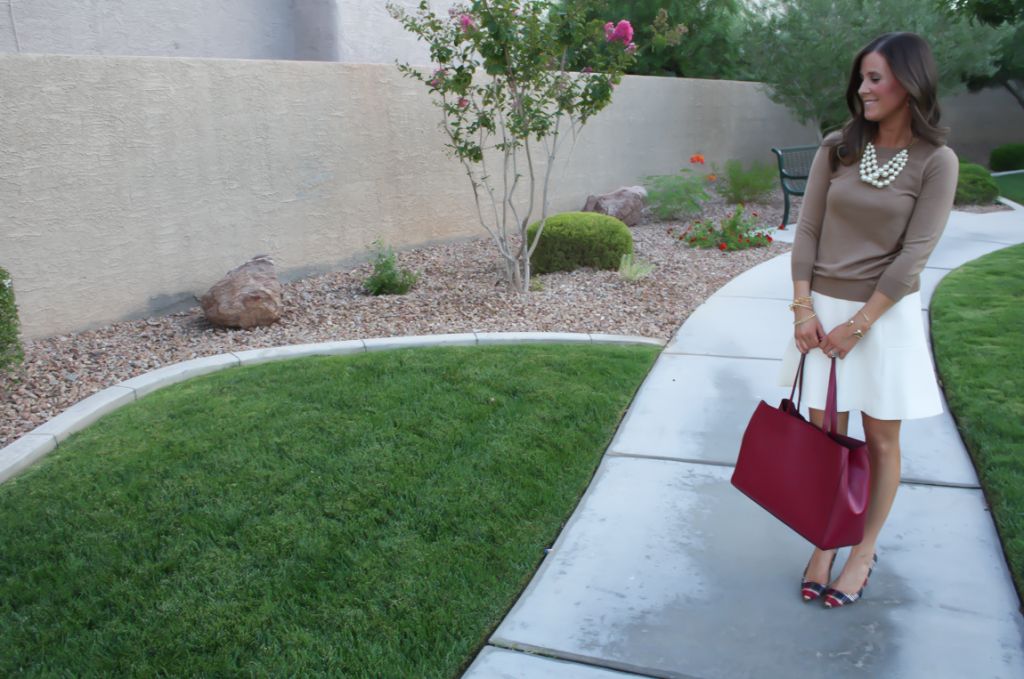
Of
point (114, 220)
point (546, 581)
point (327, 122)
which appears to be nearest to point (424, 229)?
point (327, 122)

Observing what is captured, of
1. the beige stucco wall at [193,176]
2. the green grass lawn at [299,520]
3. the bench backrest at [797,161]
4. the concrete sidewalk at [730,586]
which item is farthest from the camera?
the bench backrest at [797,161]

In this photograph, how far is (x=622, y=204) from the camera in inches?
370

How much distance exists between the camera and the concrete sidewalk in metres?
2.17

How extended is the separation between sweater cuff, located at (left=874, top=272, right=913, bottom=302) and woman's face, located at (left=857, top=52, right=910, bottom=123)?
49 centimetres

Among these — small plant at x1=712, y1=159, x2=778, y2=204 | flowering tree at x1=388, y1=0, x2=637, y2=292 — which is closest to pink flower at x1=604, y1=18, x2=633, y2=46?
flowering tree at x1=388, y1=0, x2=637, y2=292

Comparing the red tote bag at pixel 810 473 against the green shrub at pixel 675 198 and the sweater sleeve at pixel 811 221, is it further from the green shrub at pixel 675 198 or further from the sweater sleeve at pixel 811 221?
the green shrub at pixel 675 198

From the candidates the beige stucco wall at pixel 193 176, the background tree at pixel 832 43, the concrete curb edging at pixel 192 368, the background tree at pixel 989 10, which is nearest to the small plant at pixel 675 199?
the beige stucco wall at pixel 193 176

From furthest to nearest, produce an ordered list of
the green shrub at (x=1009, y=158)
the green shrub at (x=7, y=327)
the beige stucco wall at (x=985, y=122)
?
1. the beige stucco wall at (x=985, y=122)
2. the green shrub at (x=1009, y=158)
3. the green shrub at (x=7, y=327)

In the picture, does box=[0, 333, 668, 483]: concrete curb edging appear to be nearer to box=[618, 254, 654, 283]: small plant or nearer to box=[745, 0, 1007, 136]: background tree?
box=[618, 254, 654, 283]: small plant

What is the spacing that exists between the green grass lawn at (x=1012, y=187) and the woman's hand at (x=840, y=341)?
1154 cm

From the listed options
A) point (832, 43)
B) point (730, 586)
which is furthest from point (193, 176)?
point (832, 43)

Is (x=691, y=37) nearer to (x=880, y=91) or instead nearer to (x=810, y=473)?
(x=880, y=91)

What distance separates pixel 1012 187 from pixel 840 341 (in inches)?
554

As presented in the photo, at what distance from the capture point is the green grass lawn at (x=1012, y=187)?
11.9 meters
